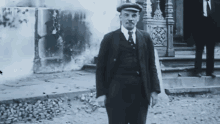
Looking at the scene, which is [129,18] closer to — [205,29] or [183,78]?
[183,78]

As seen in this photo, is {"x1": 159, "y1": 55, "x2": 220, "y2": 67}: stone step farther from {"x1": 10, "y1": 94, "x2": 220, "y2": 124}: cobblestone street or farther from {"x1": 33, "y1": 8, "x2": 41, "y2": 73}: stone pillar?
{"x1": 33, "y1": 8, "x2": 41, "y2": 73}: stone pillar

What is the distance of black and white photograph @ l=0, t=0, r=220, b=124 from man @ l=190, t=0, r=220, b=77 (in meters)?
0.03

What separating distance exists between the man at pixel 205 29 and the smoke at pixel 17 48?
15.4 ft

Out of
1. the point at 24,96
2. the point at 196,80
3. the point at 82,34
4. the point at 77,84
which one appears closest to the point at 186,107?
the point at 196,80

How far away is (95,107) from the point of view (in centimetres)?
582

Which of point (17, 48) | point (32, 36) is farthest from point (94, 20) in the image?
point (17, 48)

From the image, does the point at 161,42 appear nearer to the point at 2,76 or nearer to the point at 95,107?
the point at 95,107

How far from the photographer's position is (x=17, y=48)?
824 cm

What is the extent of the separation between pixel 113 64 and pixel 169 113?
3071 mm

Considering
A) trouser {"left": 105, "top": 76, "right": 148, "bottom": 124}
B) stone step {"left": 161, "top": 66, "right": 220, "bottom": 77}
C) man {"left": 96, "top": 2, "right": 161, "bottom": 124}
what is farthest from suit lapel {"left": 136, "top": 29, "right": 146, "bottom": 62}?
stone step {"left": 161, "top": 66, "right": 220, "bottom": 77}

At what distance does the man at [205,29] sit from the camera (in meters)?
7.46

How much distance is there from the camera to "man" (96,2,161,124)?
9.19 ft

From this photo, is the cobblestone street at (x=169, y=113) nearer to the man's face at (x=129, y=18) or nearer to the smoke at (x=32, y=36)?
the man's face at (x=129, y=18)

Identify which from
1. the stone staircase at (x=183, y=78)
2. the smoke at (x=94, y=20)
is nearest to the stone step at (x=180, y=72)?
the stone staircase at (x=183, y=78)
